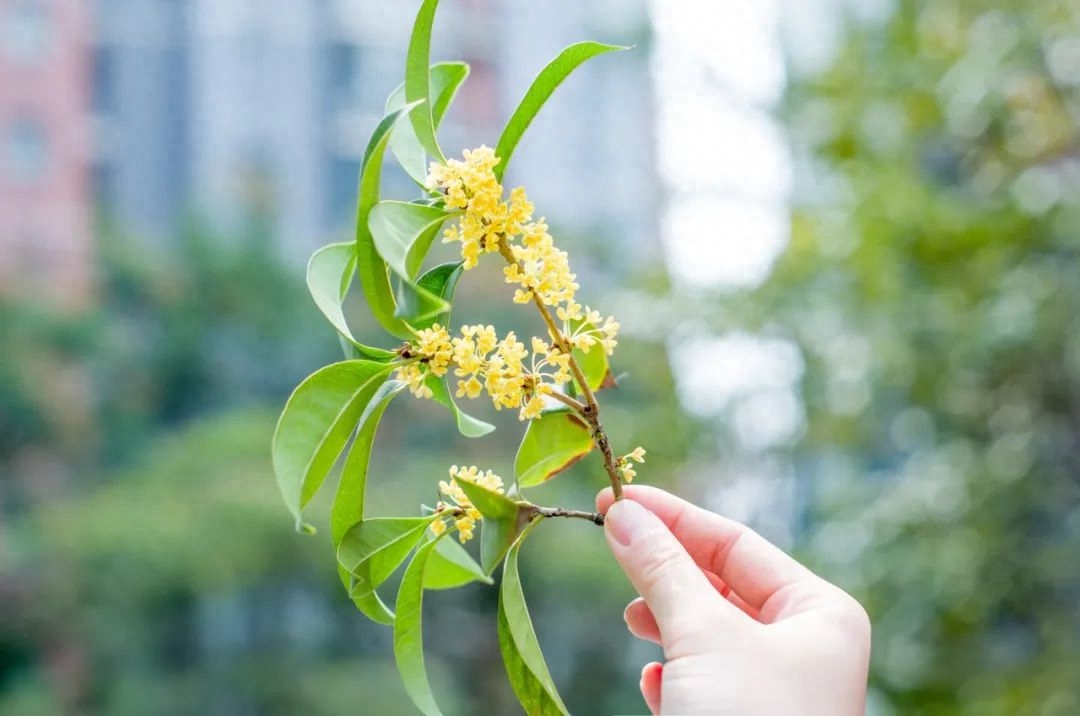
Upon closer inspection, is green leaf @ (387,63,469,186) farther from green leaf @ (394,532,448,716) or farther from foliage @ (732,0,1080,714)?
foliage @ (732,0,1080,714)

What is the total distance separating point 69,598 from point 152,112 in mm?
1457

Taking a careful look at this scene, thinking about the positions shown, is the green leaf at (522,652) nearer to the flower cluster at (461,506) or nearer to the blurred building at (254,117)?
the flower cluster at (461,506)

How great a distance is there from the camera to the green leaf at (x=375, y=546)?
438 millimetres

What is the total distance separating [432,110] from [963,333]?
56.3 inches

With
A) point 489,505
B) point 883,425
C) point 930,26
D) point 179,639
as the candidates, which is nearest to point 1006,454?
point 883,425

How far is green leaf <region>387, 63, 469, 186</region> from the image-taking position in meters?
0.46

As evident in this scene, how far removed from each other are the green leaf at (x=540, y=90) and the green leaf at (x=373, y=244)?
76 millimetres

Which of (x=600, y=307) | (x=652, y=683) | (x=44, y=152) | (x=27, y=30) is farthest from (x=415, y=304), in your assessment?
(x=27, y=30)

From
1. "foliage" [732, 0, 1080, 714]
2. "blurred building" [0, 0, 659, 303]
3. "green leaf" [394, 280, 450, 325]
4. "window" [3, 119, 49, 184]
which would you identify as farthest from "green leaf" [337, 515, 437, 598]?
"window" [3, 119, 49, 184]

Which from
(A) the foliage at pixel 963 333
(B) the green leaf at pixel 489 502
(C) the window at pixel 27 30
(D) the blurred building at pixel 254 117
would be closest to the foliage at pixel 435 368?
(B) the green leaf at pixel 489 502

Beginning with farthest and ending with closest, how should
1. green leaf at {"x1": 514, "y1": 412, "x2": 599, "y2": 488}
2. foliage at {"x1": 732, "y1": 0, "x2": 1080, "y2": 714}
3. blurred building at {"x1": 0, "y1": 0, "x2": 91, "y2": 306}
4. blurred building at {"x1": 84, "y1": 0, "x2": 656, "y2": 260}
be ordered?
blurred building at {"x1": 84, "y1": 0, "x2": 656, "y2": 260}
blurred building at {"x1": 0, "y1": 0, "x2": 91, "y2": 306}
foliage at {"x1": 732, "y1": 0, "x2": 1080, "y2": 714}
green leaf at {"x1": 514, "y1": 412, "x2": 599, "y2": 488}

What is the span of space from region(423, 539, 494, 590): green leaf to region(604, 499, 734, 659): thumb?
9cm

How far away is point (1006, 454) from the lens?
1734 mm

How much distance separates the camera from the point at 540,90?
468mm
